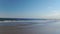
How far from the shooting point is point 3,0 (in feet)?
7.21

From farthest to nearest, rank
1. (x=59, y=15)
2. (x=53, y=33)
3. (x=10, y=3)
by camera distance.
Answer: (x=10, y=3) → (x=59, y=15) → (x=53, y=33)

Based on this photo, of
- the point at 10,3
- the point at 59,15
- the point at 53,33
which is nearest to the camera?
the point at 53,33

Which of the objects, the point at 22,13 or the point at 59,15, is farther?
the point at 22,13

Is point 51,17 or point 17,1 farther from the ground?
point 17,1

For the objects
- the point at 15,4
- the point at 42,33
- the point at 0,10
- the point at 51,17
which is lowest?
the point at 42,33

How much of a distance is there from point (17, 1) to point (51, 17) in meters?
1.15

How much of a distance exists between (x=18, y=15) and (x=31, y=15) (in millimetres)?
413

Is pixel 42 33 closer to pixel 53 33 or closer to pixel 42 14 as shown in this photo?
pixel 53 33

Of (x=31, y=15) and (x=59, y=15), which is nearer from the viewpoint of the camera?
(x=59, y=15)

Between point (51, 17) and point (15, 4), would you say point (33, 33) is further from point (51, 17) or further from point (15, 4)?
point (15, 4)

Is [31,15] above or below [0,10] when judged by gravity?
below

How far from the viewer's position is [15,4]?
232 cm

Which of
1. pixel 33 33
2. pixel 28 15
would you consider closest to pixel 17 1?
pixel 28 15

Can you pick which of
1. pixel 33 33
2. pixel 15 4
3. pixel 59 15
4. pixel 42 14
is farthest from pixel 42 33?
pixel 15 4
